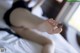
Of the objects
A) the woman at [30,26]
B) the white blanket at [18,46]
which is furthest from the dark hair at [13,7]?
the white blanket at [18,46]

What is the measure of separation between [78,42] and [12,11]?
1.64 feet

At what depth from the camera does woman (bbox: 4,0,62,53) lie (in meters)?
0.71

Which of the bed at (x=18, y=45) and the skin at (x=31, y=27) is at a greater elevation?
the skin at (x=31, y=27)

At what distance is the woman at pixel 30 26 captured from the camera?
0.71 meters

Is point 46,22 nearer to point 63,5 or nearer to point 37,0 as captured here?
point 37,0

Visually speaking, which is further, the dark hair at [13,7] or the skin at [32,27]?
the dark hair at [13,7]

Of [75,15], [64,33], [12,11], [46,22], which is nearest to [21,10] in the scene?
[12,11]

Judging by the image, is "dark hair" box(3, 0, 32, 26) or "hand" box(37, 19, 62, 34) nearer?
"hand" box(37, 19, 62, 34)

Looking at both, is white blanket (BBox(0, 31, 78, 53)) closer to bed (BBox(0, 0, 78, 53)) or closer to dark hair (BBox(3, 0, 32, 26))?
bed (BBox(0, 0, 78, 53))

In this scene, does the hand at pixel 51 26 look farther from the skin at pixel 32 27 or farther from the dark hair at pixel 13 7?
the dark hair at pixel 13 7

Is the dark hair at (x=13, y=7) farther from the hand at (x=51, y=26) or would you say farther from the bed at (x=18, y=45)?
the hand at (x=51, y=26)

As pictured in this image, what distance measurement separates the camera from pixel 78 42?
110 centimetres

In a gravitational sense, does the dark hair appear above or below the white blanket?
above

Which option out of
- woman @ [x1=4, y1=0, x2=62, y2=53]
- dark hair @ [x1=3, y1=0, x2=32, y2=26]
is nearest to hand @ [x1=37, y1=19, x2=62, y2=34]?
woman @ [x1=4, y1=0, x2=62, y2=53]
